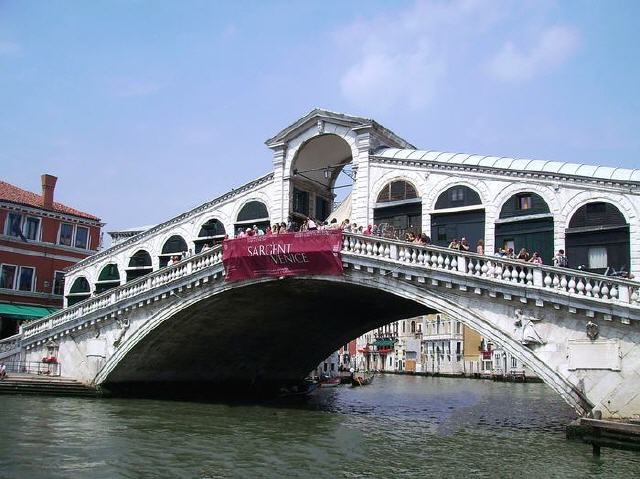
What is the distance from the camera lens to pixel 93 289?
113 feet

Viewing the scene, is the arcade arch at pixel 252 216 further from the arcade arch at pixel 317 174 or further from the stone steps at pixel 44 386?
the stone steps at pixel 44 386

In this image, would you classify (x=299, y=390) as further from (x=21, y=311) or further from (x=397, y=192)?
(x=397, y=192)

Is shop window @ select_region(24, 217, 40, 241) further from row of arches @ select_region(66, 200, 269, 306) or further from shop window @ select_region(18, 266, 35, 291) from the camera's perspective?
row of arches @ select_region(66, 200, 269, 306)

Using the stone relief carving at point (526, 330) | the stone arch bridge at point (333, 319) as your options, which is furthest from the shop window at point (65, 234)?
the stone relief carving at point (526, 330)

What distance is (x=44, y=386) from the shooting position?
89.1ft

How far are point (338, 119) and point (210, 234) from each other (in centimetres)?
807

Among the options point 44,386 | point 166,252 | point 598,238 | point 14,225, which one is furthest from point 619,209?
point 14,225

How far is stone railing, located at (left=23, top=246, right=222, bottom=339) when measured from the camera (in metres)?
25.8

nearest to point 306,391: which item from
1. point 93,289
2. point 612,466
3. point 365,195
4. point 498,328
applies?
point 93,289

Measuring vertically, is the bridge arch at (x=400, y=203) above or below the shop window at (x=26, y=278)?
above

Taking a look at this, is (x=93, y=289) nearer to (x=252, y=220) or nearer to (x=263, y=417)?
(x=252, y=220)

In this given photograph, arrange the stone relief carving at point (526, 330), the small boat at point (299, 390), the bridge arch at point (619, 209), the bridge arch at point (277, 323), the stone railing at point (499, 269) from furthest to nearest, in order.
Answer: the small boat at point (299, 390) < the bridge arch at point (619, 209) < the bridge arch at point (277, 323) < the stone relief carving at point (526, 330) < the stone railing at point (499, 269)

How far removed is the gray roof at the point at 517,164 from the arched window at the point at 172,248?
10.4 meters

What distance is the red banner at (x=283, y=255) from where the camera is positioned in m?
23.0
